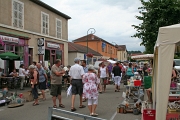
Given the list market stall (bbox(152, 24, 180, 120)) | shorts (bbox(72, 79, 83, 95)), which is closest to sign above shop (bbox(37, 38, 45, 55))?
shorts (bbox(72, 79, 83, 95))

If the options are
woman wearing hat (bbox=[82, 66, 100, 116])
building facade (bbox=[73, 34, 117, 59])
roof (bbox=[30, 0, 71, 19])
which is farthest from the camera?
building facade (bbox=[73, 34, 117, 59])

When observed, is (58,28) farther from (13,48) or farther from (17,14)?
(13,48)

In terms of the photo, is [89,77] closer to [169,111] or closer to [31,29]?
[169,111]

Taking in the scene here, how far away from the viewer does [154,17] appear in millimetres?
17234

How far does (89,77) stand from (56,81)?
1.78 meters

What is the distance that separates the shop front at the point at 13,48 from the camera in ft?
54.1

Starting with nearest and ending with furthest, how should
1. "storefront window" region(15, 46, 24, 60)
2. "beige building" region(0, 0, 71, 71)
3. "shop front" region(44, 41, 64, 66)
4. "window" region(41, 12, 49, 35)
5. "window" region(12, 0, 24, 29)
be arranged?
"beige building" region(0, 0, 71, 71) < "window" region(12, 0, 24, 29) < "storefront window" region(15, 46, 24, 60) < "window" region(41, 12, 49, 35) < "shop front" region(44, 41, 64, 66)

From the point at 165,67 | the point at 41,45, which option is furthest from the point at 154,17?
the point at 165,67

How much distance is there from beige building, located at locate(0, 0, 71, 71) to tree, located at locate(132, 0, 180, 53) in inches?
340

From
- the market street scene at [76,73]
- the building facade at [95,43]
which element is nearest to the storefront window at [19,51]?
the market street scene at [76,73]

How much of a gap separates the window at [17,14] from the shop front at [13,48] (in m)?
1.24

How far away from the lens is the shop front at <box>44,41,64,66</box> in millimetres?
23100

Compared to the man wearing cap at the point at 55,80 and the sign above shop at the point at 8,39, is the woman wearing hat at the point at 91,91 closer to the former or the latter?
the man wearing cap at the point at 55,80

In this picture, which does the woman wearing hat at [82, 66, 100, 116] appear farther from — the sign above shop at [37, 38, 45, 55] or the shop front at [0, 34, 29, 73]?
the sign above shop at [37, 38, 45, 55]
